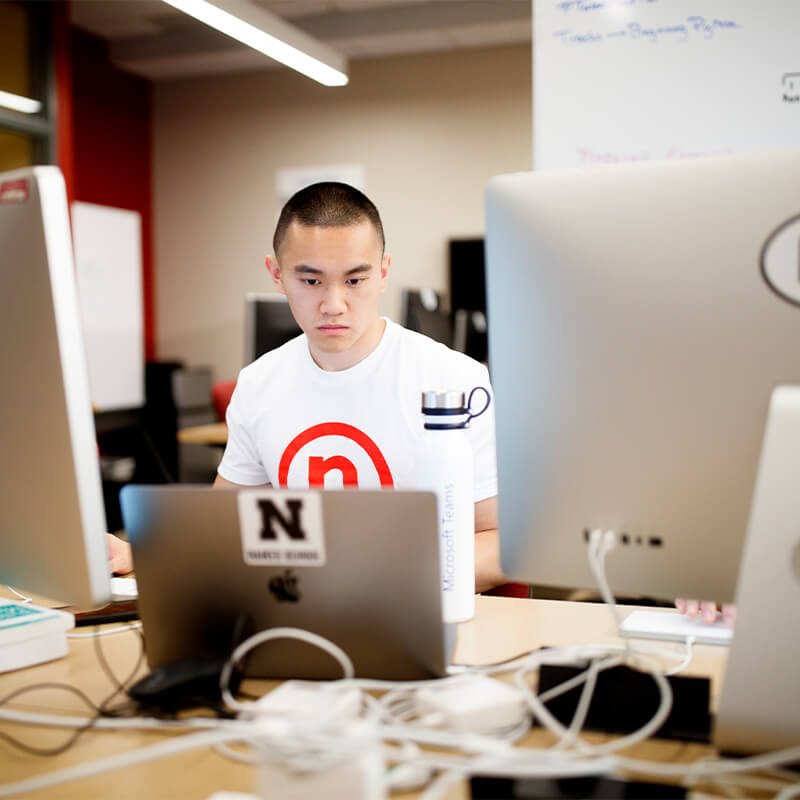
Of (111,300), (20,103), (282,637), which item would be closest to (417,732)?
(282,637)

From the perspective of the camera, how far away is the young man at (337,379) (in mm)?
1564

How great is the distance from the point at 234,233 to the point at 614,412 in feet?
18.0

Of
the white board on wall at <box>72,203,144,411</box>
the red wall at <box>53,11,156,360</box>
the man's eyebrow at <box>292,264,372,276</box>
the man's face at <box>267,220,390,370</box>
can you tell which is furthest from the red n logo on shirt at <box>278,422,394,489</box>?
the red wall at <box>53,11,156,360</box>

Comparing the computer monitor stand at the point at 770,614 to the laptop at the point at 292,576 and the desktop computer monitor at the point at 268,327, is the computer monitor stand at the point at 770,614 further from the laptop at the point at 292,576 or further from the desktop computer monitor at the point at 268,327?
the desktop computer monitor at the point at 268,327

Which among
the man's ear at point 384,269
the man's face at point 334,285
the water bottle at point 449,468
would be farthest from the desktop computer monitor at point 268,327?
the water bottle at point 449,468

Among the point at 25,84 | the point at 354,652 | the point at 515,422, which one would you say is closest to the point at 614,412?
the point at 515,422

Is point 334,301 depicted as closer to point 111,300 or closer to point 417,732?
point 417,732

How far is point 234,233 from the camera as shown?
Result: 594cm

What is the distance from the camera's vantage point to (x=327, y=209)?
1.61 metres

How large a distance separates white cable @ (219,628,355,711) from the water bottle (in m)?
0.18

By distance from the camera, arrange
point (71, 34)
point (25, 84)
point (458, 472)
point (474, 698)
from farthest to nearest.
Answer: point (71, 34)
point (25, 84)
point (458, 472)
point (474, 698)

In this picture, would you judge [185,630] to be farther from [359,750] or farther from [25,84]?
[25,84]

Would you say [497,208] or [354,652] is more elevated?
[497,208]

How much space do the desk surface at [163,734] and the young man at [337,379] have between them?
1.43 ft
